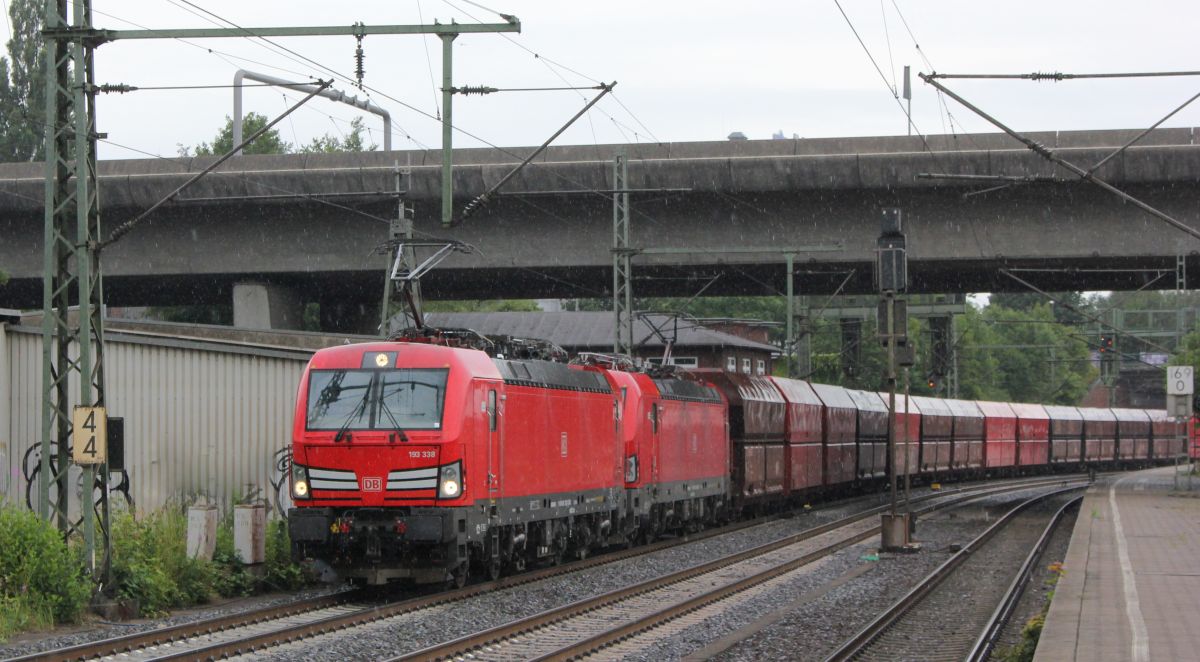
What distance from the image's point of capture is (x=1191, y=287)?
40.9m

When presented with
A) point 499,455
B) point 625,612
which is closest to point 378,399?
point 499,455

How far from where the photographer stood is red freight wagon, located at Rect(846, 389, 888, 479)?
44.4 metres

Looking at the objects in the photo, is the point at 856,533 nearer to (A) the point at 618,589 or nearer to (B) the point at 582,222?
(B) the point at 582,222

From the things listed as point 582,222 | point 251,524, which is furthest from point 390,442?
point 582,222

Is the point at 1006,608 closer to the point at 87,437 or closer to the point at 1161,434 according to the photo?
the point at 87,437

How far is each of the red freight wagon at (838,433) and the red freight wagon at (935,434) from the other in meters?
4.88

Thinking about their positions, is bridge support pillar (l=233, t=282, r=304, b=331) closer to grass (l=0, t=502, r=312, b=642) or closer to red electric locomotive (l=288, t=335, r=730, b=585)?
red electric locomotive (l=288, t=335, r=730, b=585)

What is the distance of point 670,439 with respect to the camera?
86.8 ft

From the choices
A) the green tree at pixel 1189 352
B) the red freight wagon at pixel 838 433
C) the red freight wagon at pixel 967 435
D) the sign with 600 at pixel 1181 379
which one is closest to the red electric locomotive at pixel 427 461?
the red freight wagon at pixel 838 433

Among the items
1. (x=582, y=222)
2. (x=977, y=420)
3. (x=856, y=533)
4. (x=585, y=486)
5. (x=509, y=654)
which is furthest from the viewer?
(x=977, y=420)

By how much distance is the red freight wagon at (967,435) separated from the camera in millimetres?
52781

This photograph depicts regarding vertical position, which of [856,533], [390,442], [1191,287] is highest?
[1191,287]

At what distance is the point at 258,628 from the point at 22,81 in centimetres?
8750

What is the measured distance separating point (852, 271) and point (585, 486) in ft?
48.8
